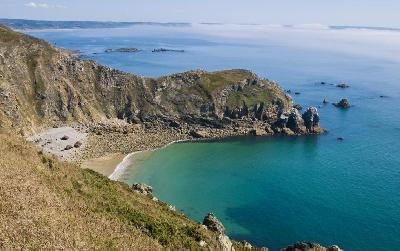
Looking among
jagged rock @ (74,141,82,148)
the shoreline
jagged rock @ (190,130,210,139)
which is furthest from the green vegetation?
jagged rock @ (74,141,82,148)

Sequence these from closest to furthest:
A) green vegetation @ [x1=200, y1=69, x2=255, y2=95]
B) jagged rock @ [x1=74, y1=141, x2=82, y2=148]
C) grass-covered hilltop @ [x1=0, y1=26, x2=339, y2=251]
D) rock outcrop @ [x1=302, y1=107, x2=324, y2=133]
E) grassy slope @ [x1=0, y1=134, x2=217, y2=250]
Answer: grassy slope @ [x1=0, y1=134, x2=217, y2=250]
jagged rock @ [x1=74, y1=141, x2=82, y2=148]
grass-covered hilltop @ [x1=0, y1=26, x2=339, y2=251]
rock outcrop @ [x1=302, y1=107, x2=324, y2=133]
green vegetation @ [x1=200, y1=69, x2=255, y2=95]

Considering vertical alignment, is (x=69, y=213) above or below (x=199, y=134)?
above

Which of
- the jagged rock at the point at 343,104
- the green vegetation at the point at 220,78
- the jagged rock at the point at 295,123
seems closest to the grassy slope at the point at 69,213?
the jagged rock at the point at 295,123

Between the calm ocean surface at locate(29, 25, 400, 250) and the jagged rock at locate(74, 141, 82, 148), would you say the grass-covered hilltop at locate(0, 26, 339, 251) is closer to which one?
the jagged rock at locate(74, 141, 82, 148)

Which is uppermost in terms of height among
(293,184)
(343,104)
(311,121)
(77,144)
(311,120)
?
(311,120)

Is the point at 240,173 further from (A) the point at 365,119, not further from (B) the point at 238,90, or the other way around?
(A) the point at 365,119

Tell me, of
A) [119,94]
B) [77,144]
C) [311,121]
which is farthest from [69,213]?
[311,121]

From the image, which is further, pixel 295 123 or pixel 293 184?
pixel 295 123

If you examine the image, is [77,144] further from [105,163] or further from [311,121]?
[311,121]
